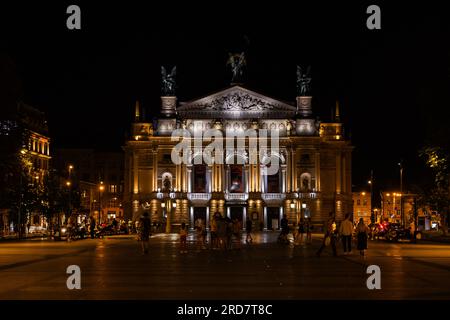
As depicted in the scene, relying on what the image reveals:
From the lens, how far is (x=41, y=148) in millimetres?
128875

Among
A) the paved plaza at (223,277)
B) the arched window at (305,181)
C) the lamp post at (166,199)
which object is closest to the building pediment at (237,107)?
the arched window at (305,181)

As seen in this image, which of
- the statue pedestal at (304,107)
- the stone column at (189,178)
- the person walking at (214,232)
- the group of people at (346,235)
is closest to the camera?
the group of people at (346,235)

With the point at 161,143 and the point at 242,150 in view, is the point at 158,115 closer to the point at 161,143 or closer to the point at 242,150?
the point at 161,143

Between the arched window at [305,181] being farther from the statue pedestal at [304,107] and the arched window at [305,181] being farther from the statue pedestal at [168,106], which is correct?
the statue pedestal at [168,106]

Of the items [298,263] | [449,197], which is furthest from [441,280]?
[449,197]

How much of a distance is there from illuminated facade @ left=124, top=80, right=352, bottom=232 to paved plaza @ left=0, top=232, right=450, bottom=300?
3454 inches

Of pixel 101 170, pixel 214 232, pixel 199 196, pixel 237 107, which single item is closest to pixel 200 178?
pixel 199 196

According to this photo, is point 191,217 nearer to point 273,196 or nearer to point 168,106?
point 273,196

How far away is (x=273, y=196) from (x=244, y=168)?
248 inches

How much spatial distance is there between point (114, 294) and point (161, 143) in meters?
109

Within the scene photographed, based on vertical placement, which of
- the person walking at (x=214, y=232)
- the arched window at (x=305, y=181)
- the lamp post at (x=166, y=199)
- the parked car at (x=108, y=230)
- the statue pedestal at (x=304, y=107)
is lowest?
the parked car at (x=108, y=230)

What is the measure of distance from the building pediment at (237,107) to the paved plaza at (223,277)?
291 feet

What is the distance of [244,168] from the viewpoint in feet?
429

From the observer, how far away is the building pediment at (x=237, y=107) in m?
129
